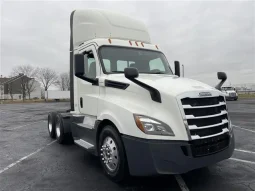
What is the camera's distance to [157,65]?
18.4 ft

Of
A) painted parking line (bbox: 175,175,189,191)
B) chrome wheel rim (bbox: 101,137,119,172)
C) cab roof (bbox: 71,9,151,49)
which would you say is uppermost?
cab roof (bbox: 71,9,151,49)

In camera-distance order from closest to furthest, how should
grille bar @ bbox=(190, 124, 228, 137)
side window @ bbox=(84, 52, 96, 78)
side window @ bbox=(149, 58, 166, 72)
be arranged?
grille bar @ bbox=(190, 124, 228, 137) < side window @ bbox=(84, 52, 96, 78) < side window @ bbox=(149, 58, 166, 72)

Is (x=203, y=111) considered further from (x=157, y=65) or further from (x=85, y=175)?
(x=85, y=175)

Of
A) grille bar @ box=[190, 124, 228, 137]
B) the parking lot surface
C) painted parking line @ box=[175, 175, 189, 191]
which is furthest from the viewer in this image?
the parking lot surface

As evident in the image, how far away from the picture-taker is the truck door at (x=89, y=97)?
198 inches

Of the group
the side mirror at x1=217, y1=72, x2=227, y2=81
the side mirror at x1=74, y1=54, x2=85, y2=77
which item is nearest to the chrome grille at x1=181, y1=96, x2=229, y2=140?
the side mirror at x1=217, y1=72, x2=227, y2=81

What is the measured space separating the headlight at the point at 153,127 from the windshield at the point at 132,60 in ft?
5.60

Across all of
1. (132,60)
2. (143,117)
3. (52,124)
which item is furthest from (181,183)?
(52,124)

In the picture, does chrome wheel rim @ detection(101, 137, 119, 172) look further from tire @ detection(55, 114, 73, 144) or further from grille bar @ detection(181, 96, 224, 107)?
tire @ detection(55, 114, 73, 144)

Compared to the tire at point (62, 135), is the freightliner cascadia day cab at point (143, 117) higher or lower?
higher

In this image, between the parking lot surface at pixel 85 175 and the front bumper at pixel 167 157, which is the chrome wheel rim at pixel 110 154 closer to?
the parking lot surface at pixel 85 175

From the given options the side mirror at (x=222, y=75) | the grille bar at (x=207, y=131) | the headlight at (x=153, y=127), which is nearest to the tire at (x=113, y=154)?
the headlight at (x=153, y=127)

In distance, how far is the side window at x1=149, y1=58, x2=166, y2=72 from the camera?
18.0 feet

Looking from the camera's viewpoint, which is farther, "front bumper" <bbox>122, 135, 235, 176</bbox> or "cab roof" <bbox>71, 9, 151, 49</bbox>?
"cab roof" <bbox>71, 9, 151, 49</bbox>
